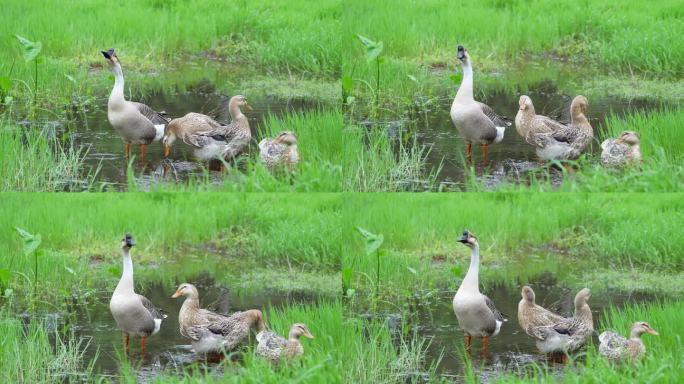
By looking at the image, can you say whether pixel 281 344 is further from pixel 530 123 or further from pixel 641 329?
pixel 641 329

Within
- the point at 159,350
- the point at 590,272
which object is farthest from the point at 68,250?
the point at 590,272

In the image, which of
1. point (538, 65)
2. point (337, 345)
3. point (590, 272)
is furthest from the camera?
point (538, 65)

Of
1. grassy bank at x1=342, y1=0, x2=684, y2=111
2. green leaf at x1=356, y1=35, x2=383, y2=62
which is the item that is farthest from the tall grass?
green leaf at x1=356, y1=35, x2=383, y2=62

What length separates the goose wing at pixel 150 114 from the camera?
36.9 ft

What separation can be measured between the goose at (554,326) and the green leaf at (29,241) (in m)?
4.06

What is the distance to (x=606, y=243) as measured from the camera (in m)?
11.8

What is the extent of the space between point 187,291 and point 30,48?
2796 millimetres

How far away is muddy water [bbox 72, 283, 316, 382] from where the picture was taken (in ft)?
36.4

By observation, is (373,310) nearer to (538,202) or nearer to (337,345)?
(337,345)

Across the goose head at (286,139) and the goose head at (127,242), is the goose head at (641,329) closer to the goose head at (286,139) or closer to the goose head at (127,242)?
the goose head at (286,139)

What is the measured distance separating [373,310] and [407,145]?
1382mm

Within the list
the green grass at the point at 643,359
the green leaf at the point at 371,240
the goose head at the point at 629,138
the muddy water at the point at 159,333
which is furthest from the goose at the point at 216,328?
the goose head at the point at 629,138

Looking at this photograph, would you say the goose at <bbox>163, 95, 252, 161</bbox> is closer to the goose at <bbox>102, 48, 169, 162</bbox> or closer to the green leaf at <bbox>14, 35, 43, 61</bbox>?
the goose at <bbox>102, 48, 169, 162</bbox>

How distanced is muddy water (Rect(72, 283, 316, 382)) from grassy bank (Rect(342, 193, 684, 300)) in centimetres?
78
